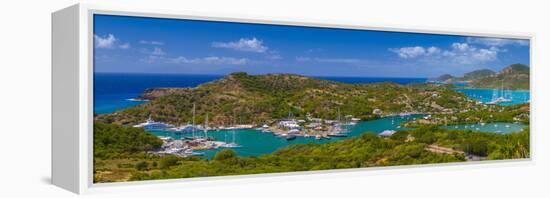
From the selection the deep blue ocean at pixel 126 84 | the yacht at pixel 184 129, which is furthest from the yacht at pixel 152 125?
the deep blue ocean at pixel 126 84

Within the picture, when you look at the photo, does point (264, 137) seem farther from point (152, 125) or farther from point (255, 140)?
point (152, 125)

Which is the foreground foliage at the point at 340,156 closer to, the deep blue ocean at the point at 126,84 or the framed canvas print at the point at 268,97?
the framed canvas print at the point at 268,97

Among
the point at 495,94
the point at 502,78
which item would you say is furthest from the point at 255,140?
the point at 502,78

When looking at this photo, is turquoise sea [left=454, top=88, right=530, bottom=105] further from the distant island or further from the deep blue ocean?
the deep blue ocean

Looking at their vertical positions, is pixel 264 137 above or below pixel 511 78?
below

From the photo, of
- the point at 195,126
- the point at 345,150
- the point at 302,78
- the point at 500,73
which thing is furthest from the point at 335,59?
the point at 500,73

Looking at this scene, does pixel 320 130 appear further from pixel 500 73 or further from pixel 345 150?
pixel 500 73

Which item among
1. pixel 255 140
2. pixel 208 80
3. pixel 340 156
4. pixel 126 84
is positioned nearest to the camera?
pixel 126 84
